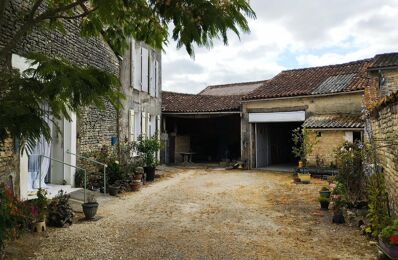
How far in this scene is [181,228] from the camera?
6.68 meters

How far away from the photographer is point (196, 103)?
2000 cm

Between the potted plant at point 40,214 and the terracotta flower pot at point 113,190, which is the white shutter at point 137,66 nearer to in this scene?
the terracotta flower pot at point 113,190

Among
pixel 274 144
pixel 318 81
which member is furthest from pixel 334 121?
pixel 274 144

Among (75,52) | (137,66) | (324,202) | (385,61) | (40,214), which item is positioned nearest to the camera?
(40,214)

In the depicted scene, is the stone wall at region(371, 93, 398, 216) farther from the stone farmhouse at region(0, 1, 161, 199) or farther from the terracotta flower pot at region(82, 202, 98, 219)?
the terracotta flower pot at region(82, 202, 98, 219)

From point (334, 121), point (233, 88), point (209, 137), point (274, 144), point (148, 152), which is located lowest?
point (148, 152)

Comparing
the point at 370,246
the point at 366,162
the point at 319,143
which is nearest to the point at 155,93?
the point at 319,143

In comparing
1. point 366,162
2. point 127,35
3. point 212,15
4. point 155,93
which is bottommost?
point 366,162

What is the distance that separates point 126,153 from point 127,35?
8318mm

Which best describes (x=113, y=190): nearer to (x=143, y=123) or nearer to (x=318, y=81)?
(x=143, y=123)

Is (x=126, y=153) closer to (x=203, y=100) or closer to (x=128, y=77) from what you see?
(x=128, y=77)

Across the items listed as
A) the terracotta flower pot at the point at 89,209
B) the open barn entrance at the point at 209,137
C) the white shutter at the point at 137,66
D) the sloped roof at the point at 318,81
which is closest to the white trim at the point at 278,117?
the sloped roof at the point at 318,81

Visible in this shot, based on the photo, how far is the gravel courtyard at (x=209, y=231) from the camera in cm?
527

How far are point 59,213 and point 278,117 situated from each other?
11.9 metres
